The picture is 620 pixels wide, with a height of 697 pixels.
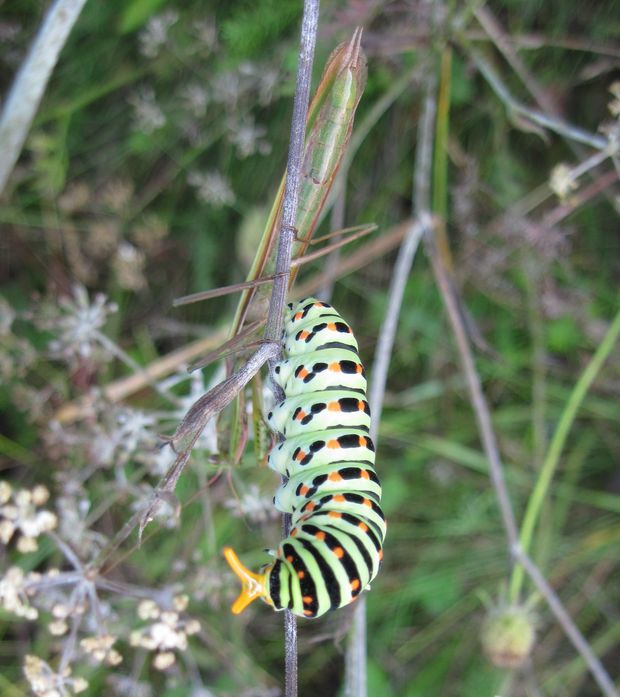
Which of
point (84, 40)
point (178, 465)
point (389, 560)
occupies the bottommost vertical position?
point (178, 465)

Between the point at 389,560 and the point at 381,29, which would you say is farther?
the point at 389,560

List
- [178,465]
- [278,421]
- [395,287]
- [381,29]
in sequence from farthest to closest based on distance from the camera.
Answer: [381,29]
[395,287]
[278,421]
[178,465]

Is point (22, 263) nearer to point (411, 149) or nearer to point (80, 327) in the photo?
point (80, 327)

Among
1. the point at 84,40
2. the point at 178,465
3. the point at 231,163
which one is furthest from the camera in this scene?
the point at 231,163

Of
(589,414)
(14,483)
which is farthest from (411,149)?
(14,483)

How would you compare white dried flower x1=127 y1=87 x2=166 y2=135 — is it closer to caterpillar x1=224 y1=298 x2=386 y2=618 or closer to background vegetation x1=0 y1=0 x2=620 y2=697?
background vegetation x1=0 y1=0 x2=620 y2=697

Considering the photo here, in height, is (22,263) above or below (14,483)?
above
